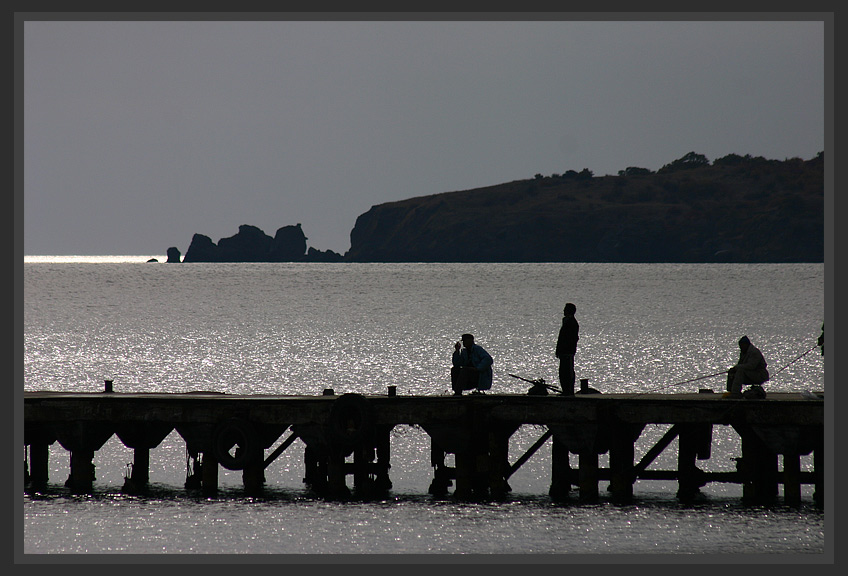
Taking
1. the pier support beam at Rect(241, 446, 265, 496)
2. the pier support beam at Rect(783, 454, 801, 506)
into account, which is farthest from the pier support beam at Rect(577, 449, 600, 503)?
the pier support beam at Rect(241, 446, 265, 496)

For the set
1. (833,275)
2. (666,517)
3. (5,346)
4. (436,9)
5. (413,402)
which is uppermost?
(436,9)

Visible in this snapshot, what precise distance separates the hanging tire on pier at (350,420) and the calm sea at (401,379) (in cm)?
155

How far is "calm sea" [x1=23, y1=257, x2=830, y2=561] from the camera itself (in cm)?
2089

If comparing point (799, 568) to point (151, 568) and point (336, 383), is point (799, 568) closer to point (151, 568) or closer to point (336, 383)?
point (151, 568)

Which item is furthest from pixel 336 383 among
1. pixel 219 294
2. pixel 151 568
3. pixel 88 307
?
pixel 219 294

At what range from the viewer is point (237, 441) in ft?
76.5

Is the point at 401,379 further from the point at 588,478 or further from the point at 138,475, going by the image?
the point at 588,478

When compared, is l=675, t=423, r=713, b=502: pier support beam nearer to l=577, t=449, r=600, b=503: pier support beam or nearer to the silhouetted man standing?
l=577, t=449, r=600, b=503: pier support beam

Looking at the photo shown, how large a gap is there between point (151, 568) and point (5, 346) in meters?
3.48

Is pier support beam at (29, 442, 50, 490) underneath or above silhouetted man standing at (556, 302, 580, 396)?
underneath

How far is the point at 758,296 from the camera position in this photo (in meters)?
149

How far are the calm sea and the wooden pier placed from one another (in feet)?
2.06

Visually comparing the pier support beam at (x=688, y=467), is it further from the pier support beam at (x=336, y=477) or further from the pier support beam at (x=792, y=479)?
the pier support beam at (x=336, y=477)

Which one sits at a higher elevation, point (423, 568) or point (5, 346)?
point (5, 346)
